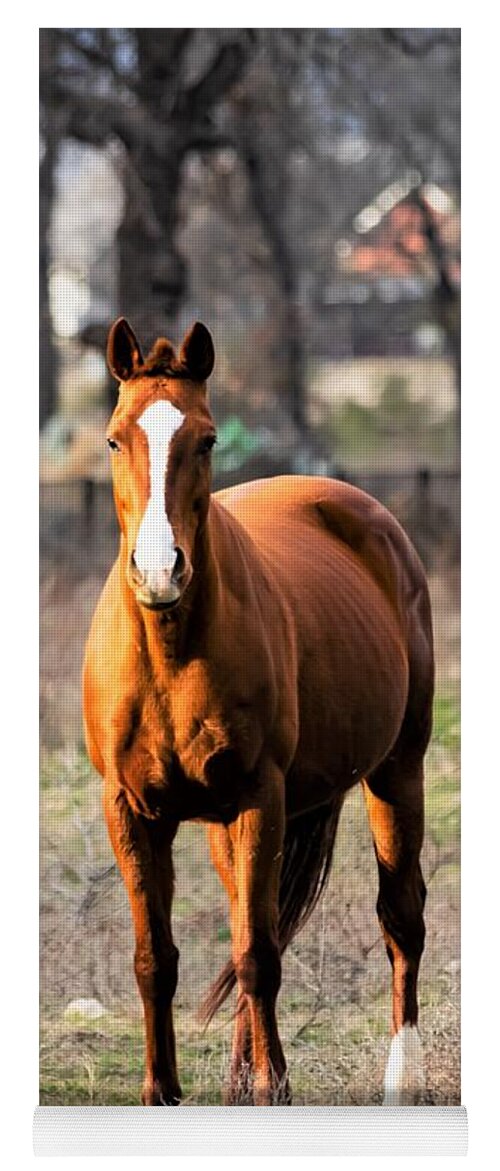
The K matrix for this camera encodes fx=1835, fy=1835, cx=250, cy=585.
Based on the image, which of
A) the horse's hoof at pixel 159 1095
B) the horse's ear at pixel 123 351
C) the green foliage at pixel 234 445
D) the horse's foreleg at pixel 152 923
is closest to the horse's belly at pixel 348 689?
the horse's foreleg at pixel 152 923

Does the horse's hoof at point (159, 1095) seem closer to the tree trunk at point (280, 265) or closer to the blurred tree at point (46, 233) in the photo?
the blurred tree at point (46, 233)

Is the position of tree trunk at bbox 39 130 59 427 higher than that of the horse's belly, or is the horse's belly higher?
tree trunk at bbox 39 130 59 427

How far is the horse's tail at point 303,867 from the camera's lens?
15.6ft

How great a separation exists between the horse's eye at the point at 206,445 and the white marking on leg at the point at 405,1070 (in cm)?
168

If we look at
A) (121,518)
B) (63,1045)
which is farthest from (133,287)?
(63,1045)

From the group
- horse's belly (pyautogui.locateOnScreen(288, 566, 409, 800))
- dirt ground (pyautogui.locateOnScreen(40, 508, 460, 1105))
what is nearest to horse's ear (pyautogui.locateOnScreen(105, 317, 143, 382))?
dirt ground (pyautogui.locateOnScreen(40, 508, 460, 1105))

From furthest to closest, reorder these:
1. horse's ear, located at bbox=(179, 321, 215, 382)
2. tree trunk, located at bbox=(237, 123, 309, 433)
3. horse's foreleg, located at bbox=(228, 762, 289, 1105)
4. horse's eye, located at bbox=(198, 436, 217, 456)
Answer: tree trunk, located at bbox=(237, 123, 309, 433) < horse's foreleg, located at bbox=(228, 762, 289, 1105) < horse's ear, located at bbox=(179, 321, 215, 382) < horse's eye, located at bbox=(198, 436, 217, 456)

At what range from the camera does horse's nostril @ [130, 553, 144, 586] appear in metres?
3.71

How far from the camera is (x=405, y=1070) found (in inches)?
180

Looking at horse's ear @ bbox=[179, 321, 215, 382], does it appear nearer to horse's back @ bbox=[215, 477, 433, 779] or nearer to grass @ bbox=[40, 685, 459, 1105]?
horse's back @ bbox=[215, 477, 433, 779]

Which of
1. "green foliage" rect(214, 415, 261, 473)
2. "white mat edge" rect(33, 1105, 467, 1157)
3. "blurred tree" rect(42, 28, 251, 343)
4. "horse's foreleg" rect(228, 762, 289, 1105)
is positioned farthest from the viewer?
"green foliage" rect(214, 415, 261, 473)

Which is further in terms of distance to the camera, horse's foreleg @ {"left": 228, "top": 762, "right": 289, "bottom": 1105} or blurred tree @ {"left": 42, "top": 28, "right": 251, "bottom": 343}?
blurred tree @ {"left": 42, "top": 28, "right": 251, "bottom": 343}

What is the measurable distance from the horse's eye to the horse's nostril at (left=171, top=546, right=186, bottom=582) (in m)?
0.27

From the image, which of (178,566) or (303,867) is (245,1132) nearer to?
(303,867)
